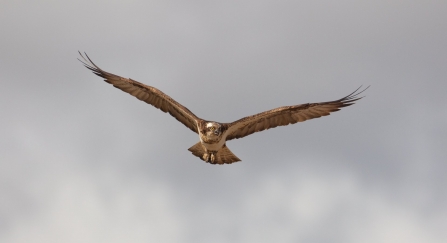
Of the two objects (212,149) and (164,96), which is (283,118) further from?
(164,96)

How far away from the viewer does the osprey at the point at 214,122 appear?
19125 millimetres

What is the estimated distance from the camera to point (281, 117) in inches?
775

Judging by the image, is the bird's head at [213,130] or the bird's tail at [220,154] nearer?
the bird's head at [213,130]

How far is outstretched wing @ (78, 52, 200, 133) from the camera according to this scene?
65.6 ft

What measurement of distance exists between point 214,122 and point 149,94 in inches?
99.5

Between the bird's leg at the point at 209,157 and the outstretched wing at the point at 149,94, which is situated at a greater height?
the outstretched wing at the point at 149,94

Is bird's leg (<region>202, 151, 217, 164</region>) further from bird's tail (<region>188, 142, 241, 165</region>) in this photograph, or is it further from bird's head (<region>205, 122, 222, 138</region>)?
bird's head (<region>205, 122, 222, 138</region>)

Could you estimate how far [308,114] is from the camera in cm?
1967

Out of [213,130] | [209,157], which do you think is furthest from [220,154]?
[213,130]

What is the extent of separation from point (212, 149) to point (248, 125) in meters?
1.30

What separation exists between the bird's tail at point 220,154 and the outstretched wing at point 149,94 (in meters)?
0.57

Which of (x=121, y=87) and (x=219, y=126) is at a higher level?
(x=121, y=87)

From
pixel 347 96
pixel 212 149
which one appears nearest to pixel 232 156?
pixel 212 149

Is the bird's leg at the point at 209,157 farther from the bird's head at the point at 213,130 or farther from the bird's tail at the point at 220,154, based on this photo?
the bird's head at the point at 213,130
